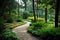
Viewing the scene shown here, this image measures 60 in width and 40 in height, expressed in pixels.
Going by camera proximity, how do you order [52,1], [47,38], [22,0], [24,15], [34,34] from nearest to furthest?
[47,38]
[34,34]
[52,1]
[24,15]
[22,0]

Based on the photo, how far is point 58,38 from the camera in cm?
916

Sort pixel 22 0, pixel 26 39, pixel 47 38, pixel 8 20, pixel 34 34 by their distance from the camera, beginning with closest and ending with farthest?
pixel 47 38 → pixel 26 39 → pixel 34 34 → pixel 8 20 → pixel 22 0

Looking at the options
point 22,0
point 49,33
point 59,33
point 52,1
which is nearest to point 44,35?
point 49,33

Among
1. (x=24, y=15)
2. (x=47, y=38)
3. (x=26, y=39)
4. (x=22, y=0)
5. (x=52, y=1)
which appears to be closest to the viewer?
(x=47, y=38)

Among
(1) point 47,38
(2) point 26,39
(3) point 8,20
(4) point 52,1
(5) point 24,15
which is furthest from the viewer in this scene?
(5) point 24,15

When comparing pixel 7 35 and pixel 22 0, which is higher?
pixel 22 0

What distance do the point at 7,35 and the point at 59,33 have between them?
3368 mm

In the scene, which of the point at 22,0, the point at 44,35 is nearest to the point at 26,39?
the point at 44,35

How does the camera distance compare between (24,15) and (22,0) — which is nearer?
(24,15)

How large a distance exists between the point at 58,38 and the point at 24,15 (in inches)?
1093

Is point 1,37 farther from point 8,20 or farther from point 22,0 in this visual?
point 22,0

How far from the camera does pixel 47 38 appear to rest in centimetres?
971

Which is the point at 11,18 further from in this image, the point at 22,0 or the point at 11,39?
the point at 22,0

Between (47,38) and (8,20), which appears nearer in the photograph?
(47,38)
